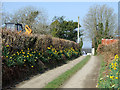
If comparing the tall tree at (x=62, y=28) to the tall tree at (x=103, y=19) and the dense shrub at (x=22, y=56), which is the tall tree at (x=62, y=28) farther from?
the dense shrub at (x=22, y=56)

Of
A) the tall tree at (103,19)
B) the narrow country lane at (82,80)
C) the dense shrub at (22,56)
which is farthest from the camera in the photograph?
the tall tree at (103,19)

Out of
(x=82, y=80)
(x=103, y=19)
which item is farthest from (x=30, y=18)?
(x=82, y=80)

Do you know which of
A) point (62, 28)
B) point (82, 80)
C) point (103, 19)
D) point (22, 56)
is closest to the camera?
point (82, 80)

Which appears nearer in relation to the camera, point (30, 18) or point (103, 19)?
point (103, 19)

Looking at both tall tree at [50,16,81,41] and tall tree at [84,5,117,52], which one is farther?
tall tree at [50,16,81,41]

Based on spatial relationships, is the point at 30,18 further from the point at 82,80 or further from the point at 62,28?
the point at 82,80

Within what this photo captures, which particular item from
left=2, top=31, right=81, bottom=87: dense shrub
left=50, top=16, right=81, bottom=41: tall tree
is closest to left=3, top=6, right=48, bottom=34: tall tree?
left=50, top=16, right=81, bottom=41: tall tree

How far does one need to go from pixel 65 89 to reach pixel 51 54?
616 cm

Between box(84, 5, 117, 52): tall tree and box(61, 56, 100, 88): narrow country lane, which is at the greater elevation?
box(84, 5, 117, 52): tall tree

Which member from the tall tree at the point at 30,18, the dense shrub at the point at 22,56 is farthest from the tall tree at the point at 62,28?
the dense shrub at the point at 22,56

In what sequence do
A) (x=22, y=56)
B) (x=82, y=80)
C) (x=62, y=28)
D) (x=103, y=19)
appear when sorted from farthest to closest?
1. (x=62, y=28)
2. (x=103, y=19)
3. (x=22, y=56)
4. (x=82, y=80)

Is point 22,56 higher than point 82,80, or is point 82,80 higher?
point 22,56

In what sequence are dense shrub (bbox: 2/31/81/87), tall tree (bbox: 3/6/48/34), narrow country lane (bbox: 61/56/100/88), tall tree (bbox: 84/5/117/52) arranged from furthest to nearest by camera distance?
tall tree (bbox: 3/6/48/34) < tall tree (bbox: 84/5/117/52) < dense shrub (bbox: 2/31/81/87) < narrow country lane (bbox: 61/56/100/88)

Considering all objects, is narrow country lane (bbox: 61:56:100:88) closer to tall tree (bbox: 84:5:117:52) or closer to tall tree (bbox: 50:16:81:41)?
tall tree (bbox: 84:5:117:52)
